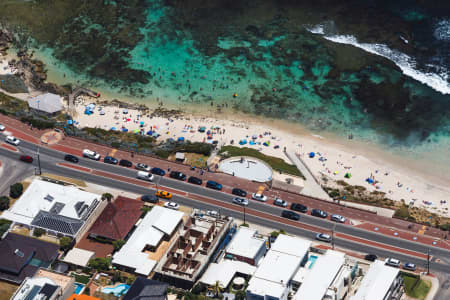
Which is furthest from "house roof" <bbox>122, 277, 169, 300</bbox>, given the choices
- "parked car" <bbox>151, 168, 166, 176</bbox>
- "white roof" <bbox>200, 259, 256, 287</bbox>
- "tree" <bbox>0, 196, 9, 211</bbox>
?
"tree" <bbox>0, 196, 9, 211</bbox>

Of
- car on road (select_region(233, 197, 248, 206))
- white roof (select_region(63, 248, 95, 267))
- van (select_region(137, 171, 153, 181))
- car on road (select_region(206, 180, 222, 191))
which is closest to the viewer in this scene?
white roof (select_region(63, 248, 95, 267))

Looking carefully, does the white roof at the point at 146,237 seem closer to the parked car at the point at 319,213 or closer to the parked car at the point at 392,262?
the parked car at the point at 319,213

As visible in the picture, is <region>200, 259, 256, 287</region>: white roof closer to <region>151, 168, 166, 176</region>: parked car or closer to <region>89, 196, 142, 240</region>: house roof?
<region>89, 196, 142, 240</region>: house roof

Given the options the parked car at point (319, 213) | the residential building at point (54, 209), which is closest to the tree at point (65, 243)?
the residential building at point (54, 209)

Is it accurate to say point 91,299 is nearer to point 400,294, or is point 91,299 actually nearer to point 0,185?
point 0,185

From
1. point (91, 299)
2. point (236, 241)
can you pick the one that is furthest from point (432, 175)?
point (91, 299)

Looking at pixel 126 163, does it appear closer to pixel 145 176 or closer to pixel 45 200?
pixel 145 176
